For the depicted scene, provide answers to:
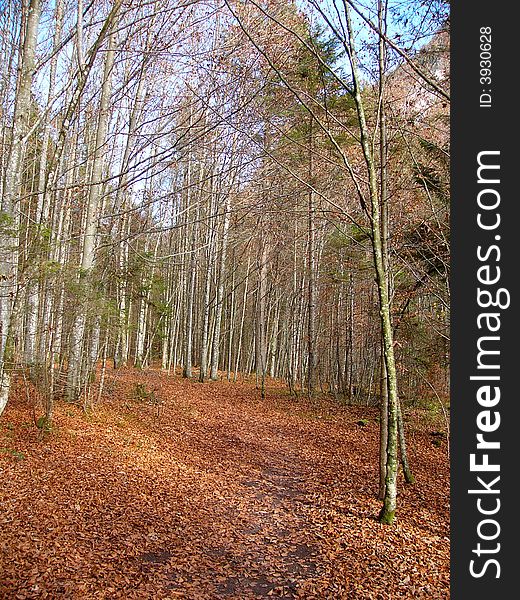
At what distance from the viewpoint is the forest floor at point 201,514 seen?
13.7 feet

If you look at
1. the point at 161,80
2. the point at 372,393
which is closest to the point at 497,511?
the point at 161,80

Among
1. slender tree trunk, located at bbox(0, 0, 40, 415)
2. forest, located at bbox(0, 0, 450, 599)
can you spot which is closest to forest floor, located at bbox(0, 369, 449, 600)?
forest, located at bbox(0, 0, 450, 599)

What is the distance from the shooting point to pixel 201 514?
578 centimetres

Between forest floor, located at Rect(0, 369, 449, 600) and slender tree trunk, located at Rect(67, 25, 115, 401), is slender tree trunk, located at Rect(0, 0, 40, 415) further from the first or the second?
slender tree trunk, located at Rect(67, 25, 115, 401)

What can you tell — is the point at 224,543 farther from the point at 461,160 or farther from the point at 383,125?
the point at 383,125

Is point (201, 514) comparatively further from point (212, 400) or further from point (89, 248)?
point (212, 400)

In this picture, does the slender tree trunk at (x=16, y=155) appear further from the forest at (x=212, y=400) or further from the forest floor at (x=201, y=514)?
the forest floor at (x=201, y=514)

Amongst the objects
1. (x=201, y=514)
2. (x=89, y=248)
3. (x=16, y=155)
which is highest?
(x=16, y=155)

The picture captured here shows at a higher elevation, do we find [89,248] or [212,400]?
[89,248]

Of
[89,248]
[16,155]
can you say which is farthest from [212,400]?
[16,155]

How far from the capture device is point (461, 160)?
316 centimetres

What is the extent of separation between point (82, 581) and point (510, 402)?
3717mm

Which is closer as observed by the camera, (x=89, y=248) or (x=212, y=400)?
(x=89, y=248)

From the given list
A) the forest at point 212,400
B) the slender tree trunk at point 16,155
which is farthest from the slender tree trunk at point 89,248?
the slender tree trunk at point 16,155
